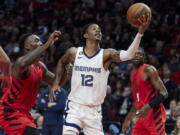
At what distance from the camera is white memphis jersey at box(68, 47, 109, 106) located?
290 inches

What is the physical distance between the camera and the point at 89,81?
7367 millimetres

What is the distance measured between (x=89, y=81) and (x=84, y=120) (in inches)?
20.4

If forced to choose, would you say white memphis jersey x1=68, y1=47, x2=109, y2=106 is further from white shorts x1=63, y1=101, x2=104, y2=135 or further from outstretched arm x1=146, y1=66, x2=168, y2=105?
outstretched arm x1=146, y1=66, x2=168, y2=105

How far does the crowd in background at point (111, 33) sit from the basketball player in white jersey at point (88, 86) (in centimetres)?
327

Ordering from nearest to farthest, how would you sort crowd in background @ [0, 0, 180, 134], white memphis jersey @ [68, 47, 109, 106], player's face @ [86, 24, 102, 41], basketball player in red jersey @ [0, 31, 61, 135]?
1. basketball player in red jersey @ [0, 31, 61, 135]
2. white memphis jersey @ [68, 47, 109, 106]
3. player's face @ [86, 24, 102, 41]
4. crowd in background @ [0, 0, 180, 134]

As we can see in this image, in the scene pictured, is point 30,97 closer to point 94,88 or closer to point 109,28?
point 94,88

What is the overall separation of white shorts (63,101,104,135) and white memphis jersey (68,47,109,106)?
9 cm

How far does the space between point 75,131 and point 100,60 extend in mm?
994

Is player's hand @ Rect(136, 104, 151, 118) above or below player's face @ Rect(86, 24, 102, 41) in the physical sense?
below

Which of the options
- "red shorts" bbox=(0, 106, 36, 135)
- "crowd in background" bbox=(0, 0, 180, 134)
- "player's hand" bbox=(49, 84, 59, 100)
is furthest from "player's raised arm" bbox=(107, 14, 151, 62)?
"crowd in background" bbox=(0, 0, 180, 134)

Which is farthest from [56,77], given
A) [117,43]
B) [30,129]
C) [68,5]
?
[68,5]

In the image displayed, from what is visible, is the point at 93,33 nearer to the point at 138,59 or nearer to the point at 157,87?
the point at 138,59

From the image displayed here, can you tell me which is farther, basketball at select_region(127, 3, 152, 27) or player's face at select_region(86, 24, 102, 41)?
player's face at select_region(86, 24, 102, 41)

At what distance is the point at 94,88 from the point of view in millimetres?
7371
